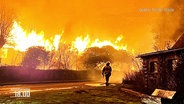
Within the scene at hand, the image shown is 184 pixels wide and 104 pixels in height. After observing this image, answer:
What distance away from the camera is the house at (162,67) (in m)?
17.7

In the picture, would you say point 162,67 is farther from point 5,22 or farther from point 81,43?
point 81,43

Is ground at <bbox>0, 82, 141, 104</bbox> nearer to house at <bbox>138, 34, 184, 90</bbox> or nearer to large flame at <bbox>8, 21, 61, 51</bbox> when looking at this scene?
house at <bbox>138, 34, 184, 90</bbox>

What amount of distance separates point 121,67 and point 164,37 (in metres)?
28.4

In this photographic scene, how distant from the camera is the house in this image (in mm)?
17722

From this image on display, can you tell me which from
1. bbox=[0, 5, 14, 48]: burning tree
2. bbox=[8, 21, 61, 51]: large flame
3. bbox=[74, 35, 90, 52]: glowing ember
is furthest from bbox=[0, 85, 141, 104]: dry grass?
bbox=[74, 35, 90, 52]: glowing ember

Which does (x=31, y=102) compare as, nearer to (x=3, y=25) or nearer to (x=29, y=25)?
(x=3, y=25)

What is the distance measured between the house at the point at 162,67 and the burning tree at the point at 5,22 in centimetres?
2422

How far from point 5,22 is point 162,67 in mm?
29067

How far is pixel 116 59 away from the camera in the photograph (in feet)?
204

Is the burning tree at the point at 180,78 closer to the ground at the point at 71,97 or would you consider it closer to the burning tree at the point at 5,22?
the ground at the point at 71,97

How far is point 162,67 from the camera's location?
19391 mm

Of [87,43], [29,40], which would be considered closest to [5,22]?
[29,40]

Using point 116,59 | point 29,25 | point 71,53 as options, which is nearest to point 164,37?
point 116,59

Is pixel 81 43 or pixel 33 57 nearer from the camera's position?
pixel 33 57
